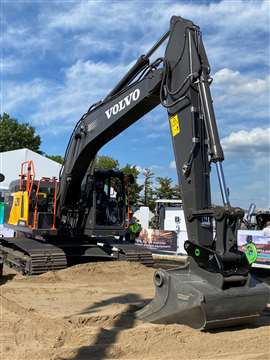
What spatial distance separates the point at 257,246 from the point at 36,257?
7279 mm

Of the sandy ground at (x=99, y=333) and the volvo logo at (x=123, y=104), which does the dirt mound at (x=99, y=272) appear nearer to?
the sandy ground at (x=99, y=333)

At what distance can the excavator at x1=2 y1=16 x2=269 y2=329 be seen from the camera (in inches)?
239

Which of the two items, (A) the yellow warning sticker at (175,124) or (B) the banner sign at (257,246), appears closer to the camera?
(A) the yellow warning sticker at (175,124)

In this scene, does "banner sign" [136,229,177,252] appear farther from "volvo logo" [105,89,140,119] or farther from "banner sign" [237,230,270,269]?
"volvo logo" [105,89,140,119]

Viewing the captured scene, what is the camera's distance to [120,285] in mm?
10320

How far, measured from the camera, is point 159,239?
19500 mm

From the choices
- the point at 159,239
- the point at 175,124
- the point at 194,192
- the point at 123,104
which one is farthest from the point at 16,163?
the point at 194,192

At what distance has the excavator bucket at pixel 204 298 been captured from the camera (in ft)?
19.4

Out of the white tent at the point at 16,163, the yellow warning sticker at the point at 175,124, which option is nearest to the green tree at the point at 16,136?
the white tent at the point at 16,163

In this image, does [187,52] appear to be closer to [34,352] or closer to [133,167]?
[34,352]

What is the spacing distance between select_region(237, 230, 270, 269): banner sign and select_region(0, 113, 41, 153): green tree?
47.8 m

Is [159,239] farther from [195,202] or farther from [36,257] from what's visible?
[195,202]

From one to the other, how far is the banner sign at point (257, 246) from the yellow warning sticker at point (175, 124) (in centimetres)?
775

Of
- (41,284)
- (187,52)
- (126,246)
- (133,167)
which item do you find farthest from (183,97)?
(133,167)
